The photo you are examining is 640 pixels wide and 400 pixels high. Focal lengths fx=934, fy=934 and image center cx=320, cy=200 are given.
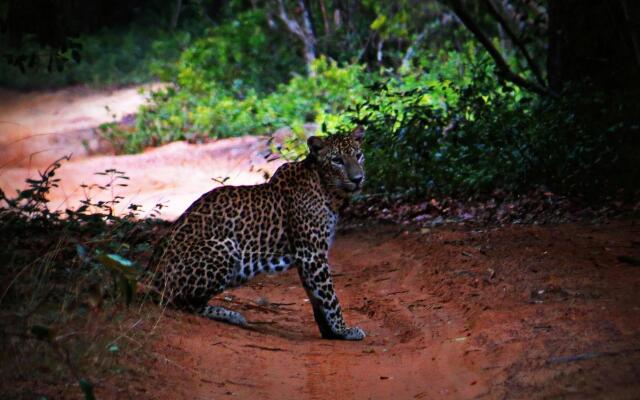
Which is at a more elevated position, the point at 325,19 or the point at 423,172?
the point at 325,19

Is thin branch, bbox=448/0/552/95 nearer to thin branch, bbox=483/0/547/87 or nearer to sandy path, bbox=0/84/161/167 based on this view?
thin branch, bbox=483/0/547/87

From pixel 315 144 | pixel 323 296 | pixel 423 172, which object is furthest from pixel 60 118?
pixel 323 296

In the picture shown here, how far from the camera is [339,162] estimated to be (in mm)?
8016

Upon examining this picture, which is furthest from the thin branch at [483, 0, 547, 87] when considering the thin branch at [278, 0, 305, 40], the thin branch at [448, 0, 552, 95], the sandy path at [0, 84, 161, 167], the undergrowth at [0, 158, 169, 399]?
the thin branch at [278, 0, 305, 40]

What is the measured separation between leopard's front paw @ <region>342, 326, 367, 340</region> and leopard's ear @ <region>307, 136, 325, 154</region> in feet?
5.28

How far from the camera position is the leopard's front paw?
24.4ft

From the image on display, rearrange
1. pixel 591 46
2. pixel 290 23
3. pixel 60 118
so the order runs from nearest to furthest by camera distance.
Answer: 1. pixel 591 46
2. pixel 60 118
3. pixel 290 23

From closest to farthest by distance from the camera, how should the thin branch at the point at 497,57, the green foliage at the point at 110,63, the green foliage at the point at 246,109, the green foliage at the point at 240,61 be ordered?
the thin branch at the point at 497,57, the green foliage at the point at 246,109, the green foliage at the point at 240,61, the green foliage at the point at 110,63

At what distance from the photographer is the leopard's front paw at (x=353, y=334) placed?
24.4 feet

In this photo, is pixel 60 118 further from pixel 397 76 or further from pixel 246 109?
pixel 397 76

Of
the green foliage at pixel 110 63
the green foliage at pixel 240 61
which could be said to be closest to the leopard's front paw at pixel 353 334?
the green foliage at pixel 240 61

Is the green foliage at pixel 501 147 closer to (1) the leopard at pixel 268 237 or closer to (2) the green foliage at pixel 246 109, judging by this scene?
(1) the leopard at pixel 268 237

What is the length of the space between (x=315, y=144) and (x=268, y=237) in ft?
3.01

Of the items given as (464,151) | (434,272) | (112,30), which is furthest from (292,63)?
(434,272)
